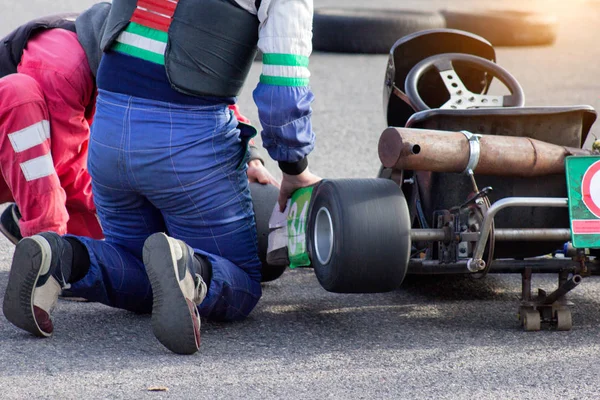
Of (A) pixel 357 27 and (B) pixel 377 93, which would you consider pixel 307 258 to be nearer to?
(B) pixel 377 93

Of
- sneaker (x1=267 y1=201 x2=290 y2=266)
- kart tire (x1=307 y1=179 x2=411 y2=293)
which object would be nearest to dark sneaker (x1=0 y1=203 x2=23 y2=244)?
sneaker (x1=267 y1=201 x2=290 y2=266)

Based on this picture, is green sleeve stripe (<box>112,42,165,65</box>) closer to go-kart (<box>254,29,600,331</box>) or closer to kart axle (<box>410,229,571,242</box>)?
go-kart (<box>254,29,600,331</box>)

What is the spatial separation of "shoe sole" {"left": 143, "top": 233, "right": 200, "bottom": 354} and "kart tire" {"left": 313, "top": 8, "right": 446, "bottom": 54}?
24.8ft

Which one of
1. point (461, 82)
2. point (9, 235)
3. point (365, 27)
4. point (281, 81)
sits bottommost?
point (9, 235)

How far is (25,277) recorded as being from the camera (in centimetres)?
308

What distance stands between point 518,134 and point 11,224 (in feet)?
7.20

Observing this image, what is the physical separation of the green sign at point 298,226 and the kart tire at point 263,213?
0.37 metres

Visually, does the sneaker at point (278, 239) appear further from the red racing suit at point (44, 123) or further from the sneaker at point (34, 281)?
the red racing suit at point (44, 123)

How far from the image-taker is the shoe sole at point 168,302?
9.80 feet

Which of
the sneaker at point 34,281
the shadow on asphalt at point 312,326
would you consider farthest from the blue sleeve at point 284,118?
the sneaker at point 34,281

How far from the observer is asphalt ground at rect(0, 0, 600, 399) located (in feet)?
9.21

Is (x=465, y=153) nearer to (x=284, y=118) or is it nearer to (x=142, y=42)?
(x=284, y=118)

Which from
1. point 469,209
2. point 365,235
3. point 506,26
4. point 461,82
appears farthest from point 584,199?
point 506,26

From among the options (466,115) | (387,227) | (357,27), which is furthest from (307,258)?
(357,27)
